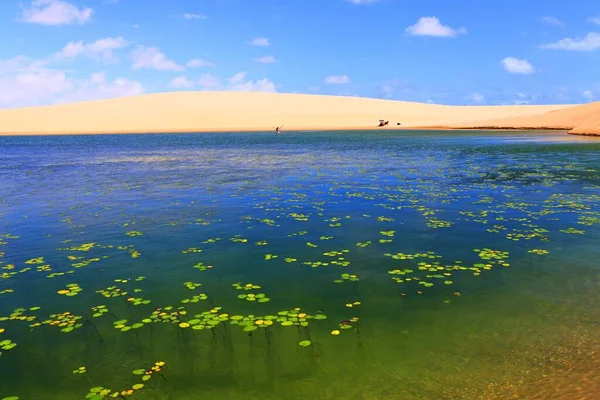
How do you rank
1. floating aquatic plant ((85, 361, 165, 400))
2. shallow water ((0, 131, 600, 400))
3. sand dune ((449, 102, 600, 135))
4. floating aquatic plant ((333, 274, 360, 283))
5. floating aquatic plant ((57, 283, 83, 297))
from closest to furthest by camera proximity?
floating aquatic plant ((85, 361, 165, 400)), shallow water ((0, 131, 600, 400)), floating aquatic plant ((57, 283, 83, 297)), floating aquatic plant ((333, 274, 360, 283)), sand dune ((449, 102, 600, 135))

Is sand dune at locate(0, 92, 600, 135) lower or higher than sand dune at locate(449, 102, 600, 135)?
higher

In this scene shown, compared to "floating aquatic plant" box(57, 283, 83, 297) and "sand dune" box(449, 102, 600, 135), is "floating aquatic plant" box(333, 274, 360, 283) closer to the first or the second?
"floating aquatic plant" box(57, 283, 83, 297)

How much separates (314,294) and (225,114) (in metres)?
126

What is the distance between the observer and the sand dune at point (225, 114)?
114688 mm

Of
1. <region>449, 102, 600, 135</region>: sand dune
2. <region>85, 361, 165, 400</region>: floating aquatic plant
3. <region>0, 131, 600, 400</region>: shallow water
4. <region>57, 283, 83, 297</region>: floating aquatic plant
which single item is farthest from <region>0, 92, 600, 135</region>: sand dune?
<region>85, 361, 165, 400</region>: floating aquatic plant

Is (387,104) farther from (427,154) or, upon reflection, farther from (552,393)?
(552,393)

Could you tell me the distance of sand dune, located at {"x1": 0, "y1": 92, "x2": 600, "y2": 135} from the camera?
115 m

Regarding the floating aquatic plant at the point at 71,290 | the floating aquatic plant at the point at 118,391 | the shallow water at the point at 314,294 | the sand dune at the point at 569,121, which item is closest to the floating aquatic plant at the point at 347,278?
A: the shallow water at the point at 314,294

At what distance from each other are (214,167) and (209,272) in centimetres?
2399

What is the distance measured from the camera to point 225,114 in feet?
429

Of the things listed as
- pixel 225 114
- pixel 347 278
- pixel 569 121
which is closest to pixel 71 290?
pixel 347 278

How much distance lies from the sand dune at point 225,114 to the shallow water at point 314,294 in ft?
262

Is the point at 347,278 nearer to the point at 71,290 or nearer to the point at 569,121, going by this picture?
the point at 71,290

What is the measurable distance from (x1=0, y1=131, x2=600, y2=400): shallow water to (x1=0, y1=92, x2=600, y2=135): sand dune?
79707 millimetres
